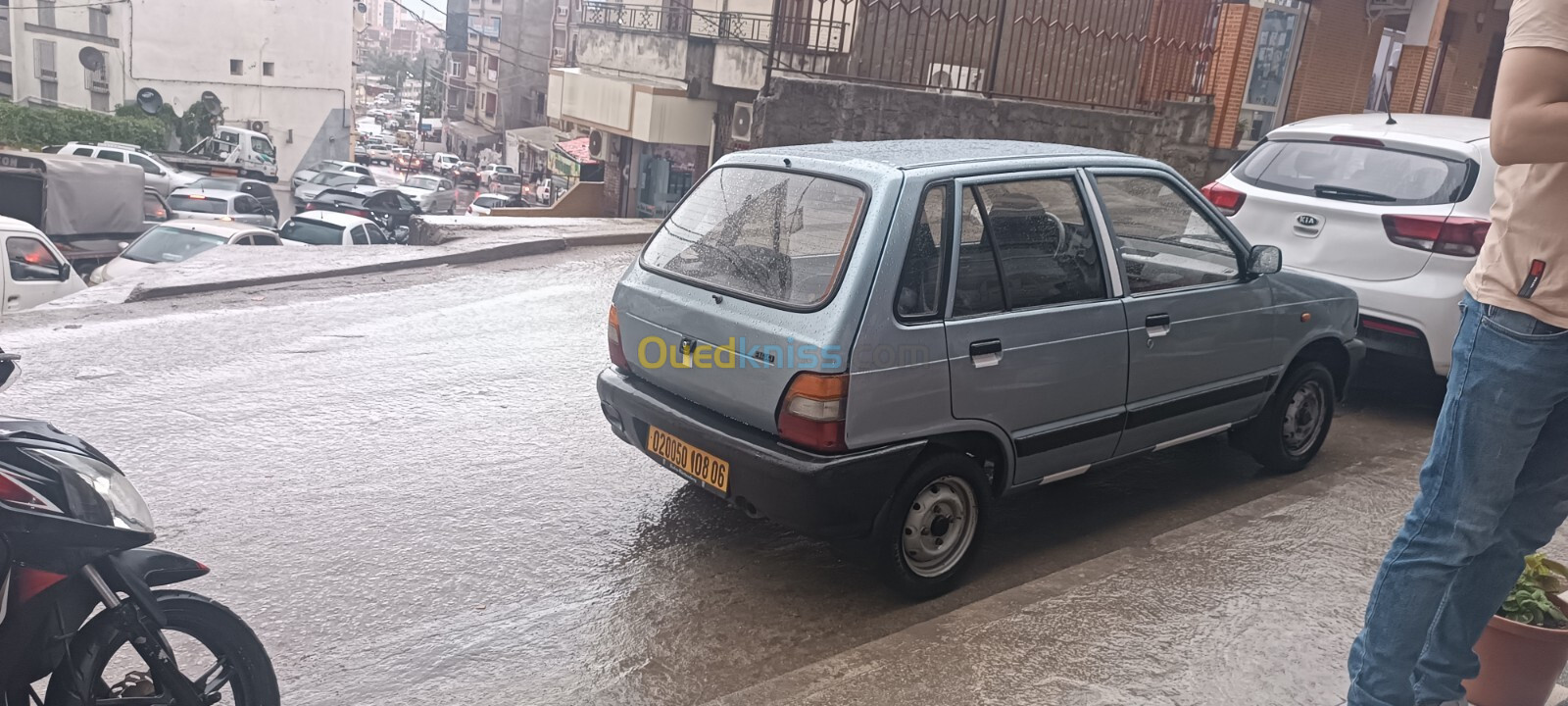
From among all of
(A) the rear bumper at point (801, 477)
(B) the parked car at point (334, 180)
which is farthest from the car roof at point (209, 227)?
(B) the parked car at point (334, 180)

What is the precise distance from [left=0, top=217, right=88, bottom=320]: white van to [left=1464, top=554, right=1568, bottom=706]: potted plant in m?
11.5

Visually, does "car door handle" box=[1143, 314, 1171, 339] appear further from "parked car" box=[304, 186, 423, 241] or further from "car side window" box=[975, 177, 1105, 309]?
"parked car" box=[304, 186, 423, 241]

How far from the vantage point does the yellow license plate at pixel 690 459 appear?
427cm

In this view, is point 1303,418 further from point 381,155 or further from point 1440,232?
point 381,155

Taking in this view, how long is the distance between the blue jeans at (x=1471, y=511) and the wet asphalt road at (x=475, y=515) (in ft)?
4.91

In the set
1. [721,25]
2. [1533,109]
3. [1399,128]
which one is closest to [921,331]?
[1533,109]

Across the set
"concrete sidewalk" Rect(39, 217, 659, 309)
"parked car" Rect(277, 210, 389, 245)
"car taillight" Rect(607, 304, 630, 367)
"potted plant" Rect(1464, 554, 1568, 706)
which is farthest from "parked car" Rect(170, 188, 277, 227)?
"potted plant" Rect(1464, 554, 1568, 706)

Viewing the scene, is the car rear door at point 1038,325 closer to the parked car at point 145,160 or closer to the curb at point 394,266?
the curb at point 394,266

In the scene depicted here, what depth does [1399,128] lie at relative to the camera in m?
6.98

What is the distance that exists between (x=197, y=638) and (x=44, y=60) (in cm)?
5016

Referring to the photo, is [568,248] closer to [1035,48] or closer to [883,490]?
[1035,48]

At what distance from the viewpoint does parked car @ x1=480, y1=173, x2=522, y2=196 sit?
46219mm

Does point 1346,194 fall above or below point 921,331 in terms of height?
above

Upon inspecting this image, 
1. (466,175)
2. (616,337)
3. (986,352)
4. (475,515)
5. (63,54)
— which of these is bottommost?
(466,175)
